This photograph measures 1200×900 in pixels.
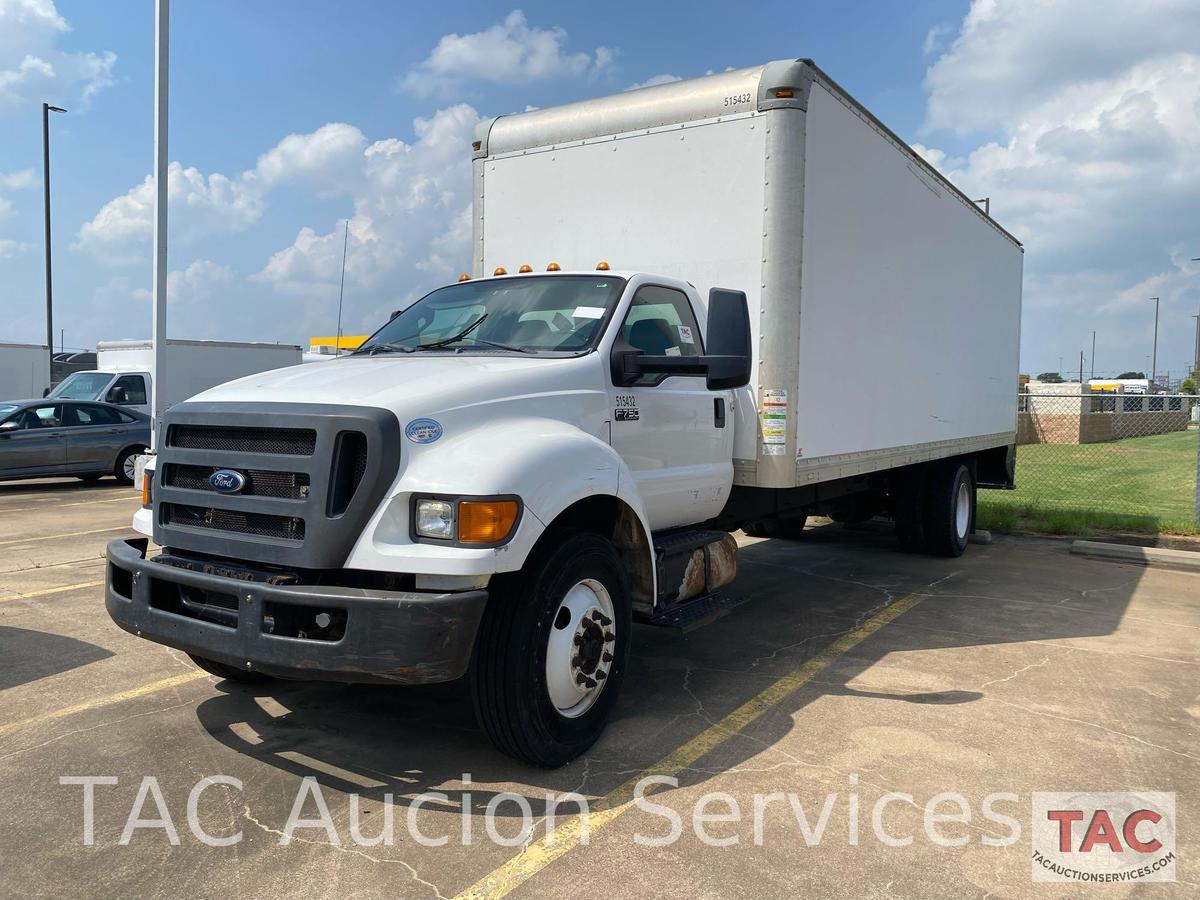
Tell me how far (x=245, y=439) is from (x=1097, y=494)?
1436 centimetres

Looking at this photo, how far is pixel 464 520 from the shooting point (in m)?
3.40

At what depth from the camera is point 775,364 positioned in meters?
5.47

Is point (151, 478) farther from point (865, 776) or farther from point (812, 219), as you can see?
point (812, 219)

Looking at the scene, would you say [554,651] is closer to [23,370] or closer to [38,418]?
[38,418]

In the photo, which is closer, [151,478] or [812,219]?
[151,478]

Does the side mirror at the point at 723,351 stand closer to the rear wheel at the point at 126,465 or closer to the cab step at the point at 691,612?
the cab step at the point at 691,612

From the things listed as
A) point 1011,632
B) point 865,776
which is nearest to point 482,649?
point 865,776

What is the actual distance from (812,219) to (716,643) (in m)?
2.80

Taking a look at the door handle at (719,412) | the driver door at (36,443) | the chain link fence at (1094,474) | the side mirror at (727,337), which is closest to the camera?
the side mirror at (727,337)

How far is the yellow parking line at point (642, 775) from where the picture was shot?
308cm

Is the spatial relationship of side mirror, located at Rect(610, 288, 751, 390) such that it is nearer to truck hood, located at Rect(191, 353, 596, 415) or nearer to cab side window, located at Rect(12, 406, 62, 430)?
truck hood, located at Rect(191, 353, 596, 415)

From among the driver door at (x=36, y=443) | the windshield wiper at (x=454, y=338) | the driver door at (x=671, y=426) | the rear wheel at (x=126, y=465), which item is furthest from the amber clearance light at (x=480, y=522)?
the rear wheel at (x=126, y=465)

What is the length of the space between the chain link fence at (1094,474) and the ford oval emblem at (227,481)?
1008 cm

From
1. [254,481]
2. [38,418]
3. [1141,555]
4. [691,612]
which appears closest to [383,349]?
[254,481]
